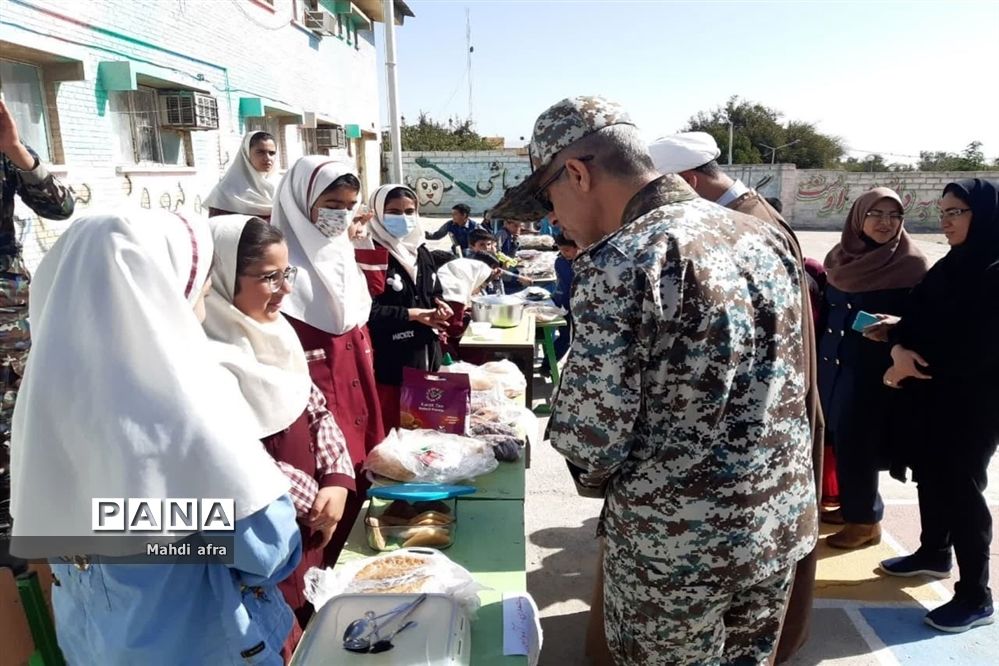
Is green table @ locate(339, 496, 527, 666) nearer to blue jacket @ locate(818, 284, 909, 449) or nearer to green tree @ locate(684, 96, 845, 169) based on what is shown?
blue jacket @ locate(818, 284, 909, 449)

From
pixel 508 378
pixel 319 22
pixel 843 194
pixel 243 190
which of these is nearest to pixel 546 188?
pixel 508 378

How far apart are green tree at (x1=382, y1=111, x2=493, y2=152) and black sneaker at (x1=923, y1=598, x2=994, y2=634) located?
32121mm

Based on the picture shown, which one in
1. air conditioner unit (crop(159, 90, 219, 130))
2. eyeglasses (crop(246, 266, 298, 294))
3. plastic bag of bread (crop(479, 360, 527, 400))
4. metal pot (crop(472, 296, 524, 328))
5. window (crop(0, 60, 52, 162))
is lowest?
plastic bag of bread (crop(479, 360, 527, 400))

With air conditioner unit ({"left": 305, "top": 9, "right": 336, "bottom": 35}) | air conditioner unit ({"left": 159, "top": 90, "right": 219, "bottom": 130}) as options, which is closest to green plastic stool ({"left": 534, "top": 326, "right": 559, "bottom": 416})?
air conditioner unit ({"left": 159, "top": 90, "right": 219, "bottom": 130})

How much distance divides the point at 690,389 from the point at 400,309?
2058mm

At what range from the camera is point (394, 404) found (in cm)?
321

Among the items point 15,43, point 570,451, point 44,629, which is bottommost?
point 44,629

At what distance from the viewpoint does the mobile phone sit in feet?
9.06

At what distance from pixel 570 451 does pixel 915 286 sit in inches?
86.4

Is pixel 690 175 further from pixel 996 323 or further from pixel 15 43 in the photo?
pixel 15 43

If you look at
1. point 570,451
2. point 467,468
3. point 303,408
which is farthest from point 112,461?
point 467,468

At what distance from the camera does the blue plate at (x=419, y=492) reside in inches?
73.7

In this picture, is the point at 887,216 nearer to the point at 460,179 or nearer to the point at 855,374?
the point at 855,374

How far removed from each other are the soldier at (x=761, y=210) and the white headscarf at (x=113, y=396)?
160 centimetres
